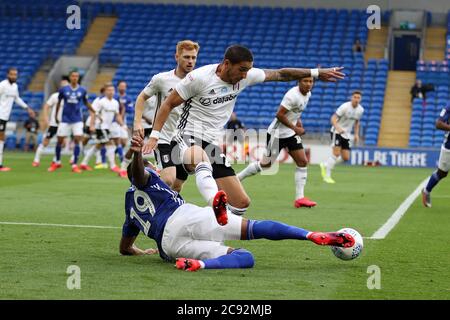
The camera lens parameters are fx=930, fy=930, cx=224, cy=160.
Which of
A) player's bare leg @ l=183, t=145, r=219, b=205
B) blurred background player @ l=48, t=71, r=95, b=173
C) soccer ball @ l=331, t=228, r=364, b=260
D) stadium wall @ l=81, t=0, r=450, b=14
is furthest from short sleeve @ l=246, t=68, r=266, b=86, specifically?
stadium wall @ l=81, t=0, r=450, b=14

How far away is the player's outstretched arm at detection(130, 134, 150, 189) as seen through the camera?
8000 mm

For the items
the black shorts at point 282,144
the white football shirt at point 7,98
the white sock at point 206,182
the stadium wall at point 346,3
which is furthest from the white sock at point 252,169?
the stadium wall at point 346,3

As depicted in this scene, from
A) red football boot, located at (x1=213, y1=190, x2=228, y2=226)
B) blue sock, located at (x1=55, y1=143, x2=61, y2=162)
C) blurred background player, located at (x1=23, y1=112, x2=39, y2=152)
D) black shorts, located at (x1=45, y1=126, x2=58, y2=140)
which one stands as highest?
red football boot, located at (x1=213, y1=190, x2=228, y2=226)

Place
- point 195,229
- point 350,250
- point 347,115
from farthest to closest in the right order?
1. point 347,115
2. point 350,250
3. point 195,229

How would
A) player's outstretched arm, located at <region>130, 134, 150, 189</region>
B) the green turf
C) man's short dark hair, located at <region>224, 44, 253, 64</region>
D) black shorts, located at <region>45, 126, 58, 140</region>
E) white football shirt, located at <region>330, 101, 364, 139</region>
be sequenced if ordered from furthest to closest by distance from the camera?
black shorts, located at <region>45, 126, 58, 140</region>, white football shirt, located at <region>330, 101, 364, 139</region>, man's short dark hair, located at <region>224, 44, 253, 64</region>, player's outstretched arm, located at <region>130, 134, 150, 189</region>, the green turf

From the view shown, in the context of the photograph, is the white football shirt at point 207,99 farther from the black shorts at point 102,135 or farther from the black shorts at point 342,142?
the black shorts at point 102,135

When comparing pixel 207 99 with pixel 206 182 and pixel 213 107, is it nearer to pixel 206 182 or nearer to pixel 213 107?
pixel 213 107

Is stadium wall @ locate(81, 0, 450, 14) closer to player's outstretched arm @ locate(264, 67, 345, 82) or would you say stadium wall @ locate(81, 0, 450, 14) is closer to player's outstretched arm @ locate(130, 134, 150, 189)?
player's outstretched arm @ locate(264, 67, 345, 82)

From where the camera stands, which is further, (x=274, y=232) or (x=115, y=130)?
(x=115, y=130)

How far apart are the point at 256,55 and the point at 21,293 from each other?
35.1m

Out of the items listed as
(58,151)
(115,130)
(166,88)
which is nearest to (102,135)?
(115,130)

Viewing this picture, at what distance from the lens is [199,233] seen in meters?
8.23

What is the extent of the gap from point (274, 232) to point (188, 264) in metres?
0.83

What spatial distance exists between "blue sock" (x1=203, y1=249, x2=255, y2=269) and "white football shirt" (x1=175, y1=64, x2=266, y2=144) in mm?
1994
